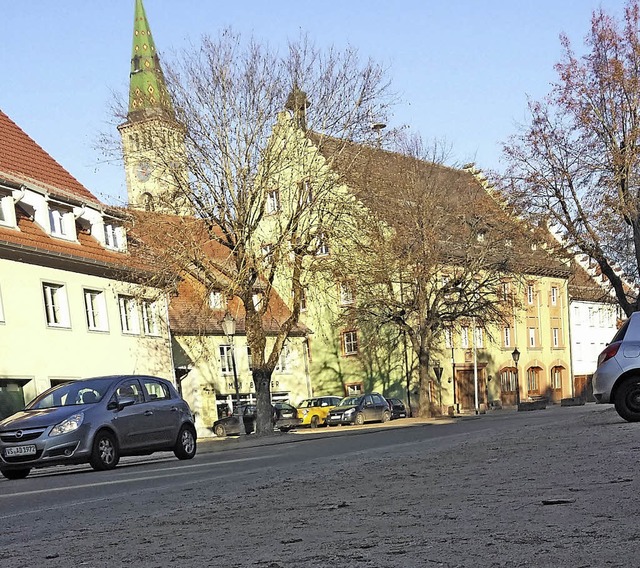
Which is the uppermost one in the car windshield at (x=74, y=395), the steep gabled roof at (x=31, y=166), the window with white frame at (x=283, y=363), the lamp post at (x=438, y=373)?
the steep gabled roof at (x=31, y=166)

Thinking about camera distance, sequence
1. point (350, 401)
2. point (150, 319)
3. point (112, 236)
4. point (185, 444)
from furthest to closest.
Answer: point (350, 401)
point (150, 319)
point (112, 236)
point (185, 444)

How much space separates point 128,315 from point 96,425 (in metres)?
21.6

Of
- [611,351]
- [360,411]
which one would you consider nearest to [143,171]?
[360,411]

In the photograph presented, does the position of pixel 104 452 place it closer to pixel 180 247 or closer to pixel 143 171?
pixel 180 247

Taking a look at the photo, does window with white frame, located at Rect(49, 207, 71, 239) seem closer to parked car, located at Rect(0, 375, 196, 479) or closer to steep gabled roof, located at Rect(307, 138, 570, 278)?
→ steep gabled roof, located at Rect(307, 138, 570, 278)

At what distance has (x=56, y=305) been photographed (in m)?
33.4

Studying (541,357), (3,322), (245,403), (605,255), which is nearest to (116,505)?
(3,322)

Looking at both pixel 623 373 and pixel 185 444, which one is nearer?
pixel 623 373

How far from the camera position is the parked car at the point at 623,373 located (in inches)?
665

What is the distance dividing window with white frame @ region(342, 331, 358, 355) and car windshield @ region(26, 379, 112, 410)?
4349cm

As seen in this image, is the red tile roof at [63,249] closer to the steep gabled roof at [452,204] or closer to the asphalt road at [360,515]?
the steep gabled roof at [452,204]

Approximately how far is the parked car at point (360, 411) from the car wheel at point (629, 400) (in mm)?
28803

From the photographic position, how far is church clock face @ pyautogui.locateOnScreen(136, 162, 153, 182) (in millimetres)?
31638

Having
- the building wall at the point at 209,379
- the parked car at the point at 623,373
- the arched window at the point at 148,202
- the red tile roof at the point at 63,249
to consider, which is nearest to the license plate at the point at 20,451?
the parked car at the point at 623,373
